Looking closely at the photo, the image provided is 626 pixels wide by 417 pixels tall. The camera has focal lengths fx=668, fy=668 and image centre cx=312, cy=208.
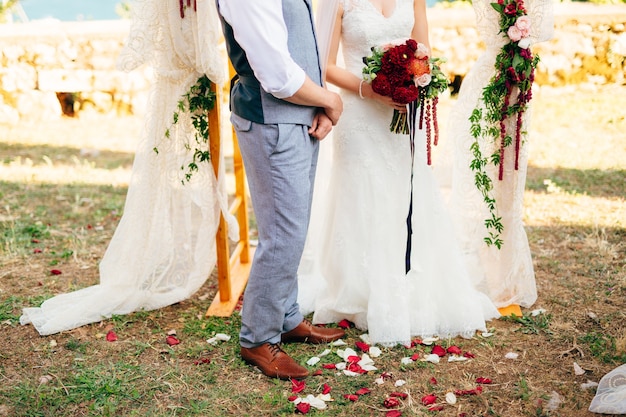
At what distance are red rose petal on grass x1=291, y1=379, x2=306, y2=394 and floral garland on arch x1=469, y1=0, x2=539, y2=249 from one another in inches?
56.5

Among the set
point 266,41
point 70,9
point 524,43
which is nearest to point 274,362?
point 266,41

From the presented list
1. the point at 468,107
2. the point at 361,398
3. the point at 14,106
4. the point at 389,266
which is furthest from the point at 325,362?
the point at 14,106

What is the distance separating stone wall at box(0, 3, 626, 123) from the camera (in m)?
8.30

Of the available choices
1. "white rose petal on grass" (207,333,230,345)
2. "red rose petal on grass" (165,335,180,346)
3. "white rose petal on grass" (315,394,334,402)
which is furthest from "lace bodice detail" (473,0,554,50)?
"red rose petal on grass" (165,335,180,346)

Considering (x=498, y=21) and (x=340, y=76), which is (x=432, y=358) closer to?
(x=340, y=76)

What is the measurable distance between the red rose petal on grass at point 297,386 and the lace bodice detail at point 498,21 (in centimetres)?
214

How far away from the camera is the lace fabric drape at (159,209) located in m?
3.67

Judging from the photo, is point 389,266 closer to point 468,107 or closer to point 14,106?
point 468,107

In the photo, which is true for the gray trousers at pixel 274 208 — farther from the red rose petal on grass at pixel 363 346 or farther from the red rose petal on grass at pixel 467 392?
the red rose petal on grass at pixel 467 392

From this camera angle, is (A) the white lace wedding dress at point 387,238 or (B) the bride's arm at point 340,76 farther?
(A) the white lace wedding dress at point 387,238

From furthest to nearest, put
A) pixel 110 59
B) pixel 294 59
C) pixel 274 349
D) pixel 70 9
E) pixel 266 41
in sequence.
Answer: pixel 70 9 < pixel 110 59 < pixel 274 349 < pixel 294 59 < pixel 266 41

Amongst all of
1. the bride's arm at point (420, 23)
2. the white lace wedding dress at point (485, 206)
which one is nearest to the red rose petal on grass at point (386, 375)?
the white lace wedding dress at point (485, 206)

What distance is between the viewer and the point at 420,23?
3.78 m

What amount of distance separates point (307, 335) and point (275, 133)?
4.11 feet
